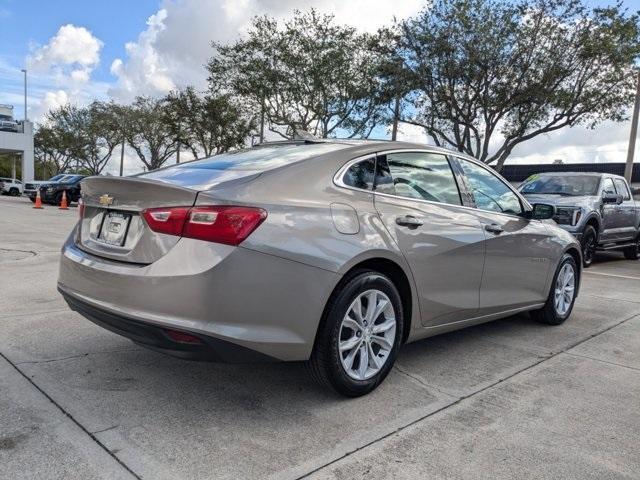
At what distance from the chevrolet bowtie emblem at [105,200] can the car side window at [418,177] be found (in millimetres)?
1601

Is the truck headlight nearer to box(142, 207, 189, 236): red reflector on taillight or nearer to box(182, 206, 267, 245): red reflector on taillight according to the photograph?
box(182, 206, 267, 245): red reflector on taillight

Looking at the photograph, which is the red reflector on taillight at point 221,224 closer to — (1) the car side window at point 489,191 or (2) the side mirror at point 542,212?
(1) the car side window at point 489,191

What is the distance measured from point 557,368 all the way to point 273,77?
23.8m

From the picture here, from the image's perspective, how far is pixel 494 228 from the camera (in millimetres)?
4324

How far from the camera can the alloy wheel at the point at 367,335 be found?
325cm

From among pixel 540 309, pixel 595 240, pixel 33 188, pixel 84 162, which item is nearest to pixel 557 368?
pixel 540 309

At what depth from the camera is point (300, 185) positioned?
10.2 ft

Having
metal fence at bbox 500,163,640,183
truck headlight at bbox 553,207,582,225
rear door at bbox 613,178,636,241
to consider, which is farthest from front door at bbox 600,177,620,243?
metal fence at bbox 500,163,640,183

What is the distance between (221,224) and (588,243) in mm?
8865

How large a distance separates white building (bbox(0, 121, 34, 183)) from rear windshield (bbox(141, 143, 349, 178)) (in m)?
47.3

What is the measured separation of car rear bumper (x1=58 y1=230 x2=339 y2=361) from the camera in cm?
272

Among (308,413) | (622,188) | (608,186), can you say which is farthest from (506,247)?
(622,188)

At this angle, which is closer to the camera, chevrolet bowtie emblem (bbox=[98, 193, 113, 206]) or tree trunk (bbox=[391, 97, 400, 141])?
chevrolet bowtie emblem (bbox=[98, 193, 113, 206])

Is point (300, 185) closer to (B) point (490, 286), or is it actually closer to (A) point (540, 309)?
(B) point (490, 286)
